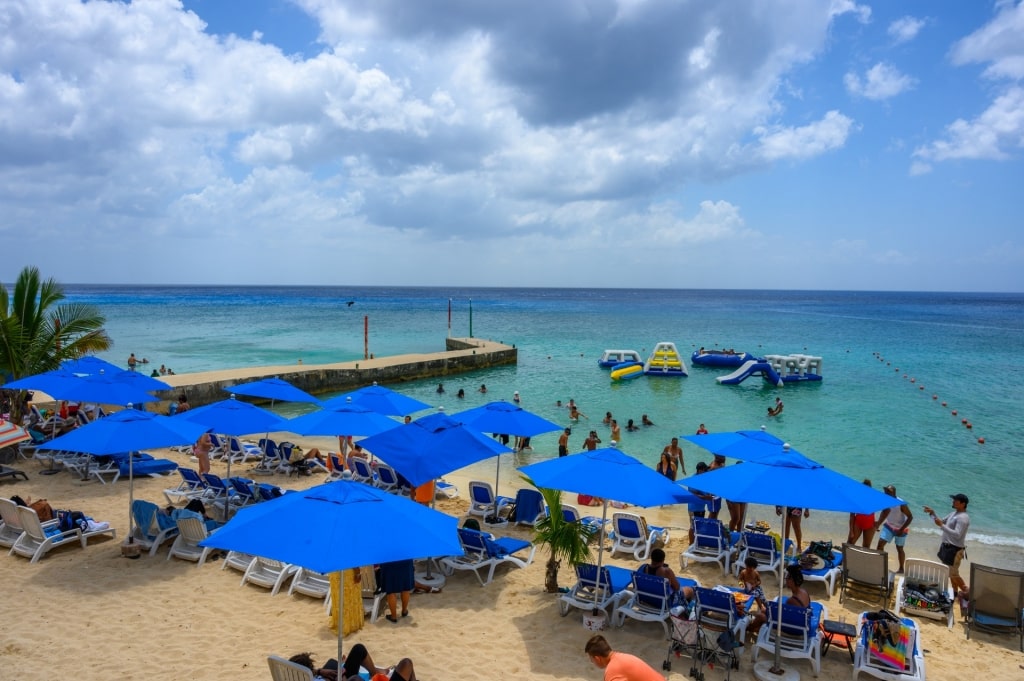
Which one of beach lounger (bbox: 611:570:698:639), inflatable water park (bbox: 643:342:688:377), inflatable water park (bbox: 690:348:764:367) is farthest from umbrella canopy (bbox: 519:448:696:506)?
inflatable water park (bbox: 690:348:764:367)

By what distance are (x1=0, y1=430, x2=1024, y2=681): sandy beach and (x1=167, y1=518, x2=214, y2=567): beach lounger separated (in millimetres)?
118

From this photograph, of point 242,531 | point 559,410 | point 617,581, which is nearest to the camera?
point 242,531

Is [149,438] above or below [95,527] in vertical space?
above

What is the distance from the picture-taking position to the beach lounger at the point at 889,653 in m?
6.30

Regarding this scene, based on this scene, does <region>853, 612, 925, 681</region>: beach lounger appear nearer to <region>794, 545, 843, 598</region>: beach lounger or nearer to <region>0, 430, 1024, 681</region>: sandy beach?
<region>0, 430, 1024, 681</region>: sandy beach

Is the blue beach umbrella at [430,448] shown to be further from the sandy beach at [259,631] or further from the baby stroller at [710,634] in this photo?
the baby stroller at [710,634]

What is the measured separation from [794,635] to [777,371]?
1129 inches

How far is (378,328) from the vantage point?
74.2 metres

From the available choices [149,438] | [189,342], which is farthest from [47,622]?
[189,342]

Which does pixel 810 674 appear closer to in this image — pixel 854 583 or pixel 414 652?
pixel 854 583

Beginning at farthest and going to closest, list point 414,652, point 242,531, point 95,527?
point 95,527
point 414,652
point 242,531

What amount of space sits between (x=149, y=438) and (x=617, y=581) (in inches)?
257

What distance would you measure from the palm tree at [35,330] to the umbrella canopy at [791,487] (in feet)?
53.3

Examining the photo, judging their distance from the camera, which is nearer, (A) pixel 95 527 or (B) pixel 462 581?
(B) pixel 462 581
